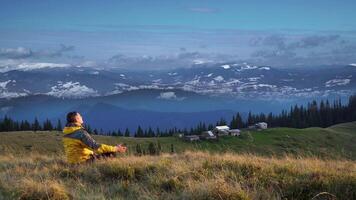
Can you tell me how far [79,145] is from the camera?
13547 mm

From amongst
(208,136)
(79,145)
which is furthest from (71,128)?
(208,136)

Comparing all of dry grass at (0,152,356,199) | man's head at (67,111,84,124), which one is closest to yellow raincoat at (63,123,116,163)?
man's head at (67,111,84,124)

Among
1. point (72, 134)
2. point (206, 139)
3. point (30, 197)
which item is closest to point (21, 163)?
point (72, 134)

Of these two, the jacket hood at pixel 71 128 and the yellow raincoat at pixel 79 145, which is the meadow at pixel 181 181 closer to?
the yellow raincoat at pixel 79 145

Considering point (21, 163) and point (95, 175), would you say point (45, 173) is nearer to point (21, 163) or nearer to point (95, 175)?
point (95, 175)

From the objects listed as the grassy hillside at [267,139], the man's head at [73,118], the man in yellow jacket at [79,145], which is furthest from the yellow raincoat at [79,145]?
the grassy hillside at [267,139]

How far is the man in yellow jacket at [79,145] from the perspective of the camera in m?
13.4

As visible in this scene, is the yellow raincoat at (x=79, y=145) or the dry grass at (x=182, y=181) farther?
the yellow raincoat at (x=79, y=145)

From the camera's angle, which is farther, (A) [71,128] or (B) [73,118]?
(B) [73,118]

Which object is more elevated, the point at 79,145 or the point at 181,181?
the point at 79,145

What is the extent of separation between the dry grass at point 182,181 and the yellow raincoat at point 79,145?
983 mm

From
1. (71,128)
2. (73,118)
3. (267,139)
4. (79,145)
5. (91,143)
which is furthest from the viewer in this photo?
(267,139)

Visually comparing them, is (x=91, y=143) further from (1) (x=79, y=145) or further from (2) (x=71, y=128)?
(2) (x=71, y=128)

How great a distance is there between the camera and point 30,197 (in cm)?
879
